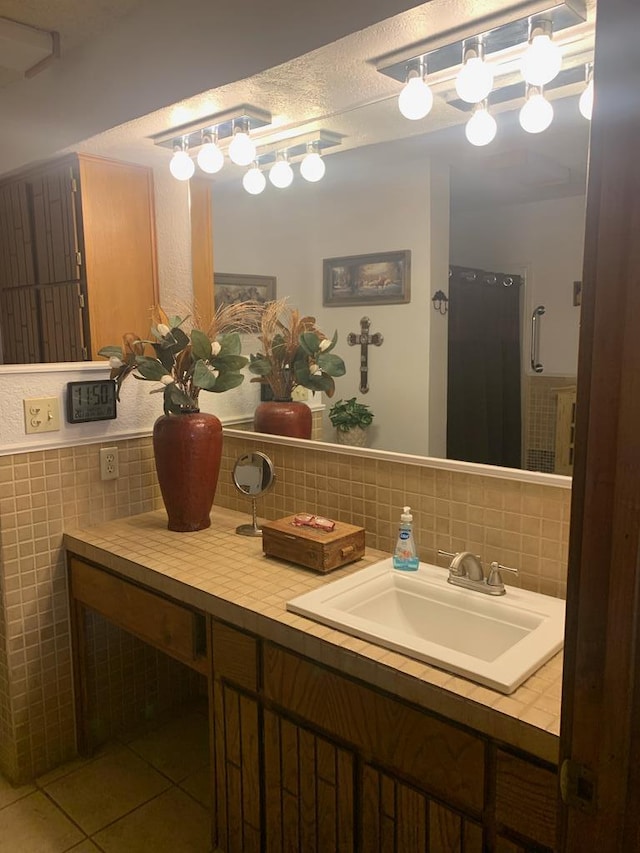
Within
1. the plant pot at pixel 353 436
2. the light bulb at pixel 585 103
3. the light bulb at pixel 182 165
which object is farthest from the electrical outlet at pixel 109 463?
the light bulb at pixel 585 103

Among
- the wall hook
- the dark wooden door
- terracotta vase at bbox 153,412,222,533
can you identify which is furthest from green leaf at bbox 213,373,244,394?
the dark wooden door

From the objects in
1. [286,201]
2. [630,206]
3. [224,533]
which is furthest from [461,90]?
[224,533]

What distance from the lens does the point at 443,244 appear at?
184cm

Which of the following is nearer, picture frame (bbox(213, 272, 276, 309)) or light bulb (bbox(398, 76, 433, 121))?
light bulb (bbox(398, 76, 433, 121))

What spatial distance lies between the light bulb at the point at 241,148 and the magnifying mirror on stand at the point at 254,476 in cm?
96

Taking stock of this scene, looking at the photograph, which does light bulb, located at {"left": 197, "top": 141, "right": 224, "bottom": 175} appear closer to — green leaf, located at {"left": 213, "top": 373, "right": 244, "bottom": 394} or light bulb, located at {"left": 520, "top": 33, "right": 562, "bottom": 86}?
green leaf, located at {"left": 213, "top": 373, "right": 244, "bottom": 394}

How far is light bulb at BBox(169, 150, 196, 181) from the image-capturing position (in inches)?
86.9

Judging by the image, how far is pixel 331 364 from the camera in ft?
6.88

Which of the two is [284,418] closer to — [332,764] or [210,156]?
[210,156]

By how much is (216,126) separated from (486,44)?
0.92 meters

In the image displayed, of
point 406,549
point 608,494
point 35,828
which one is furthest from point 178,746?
point 608,494

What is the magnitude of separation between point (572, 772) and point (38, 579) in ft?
5.73

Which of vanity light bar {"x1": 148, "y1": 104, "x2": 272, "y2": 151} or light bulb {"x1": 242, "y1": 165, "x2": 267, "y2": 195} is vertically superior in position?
vanity light bar {"x1": 148, "y1": 104, "x2": 272, "y2": 151}

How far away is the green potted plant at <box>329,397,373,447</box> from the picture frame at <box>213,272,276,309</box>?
487 mm
